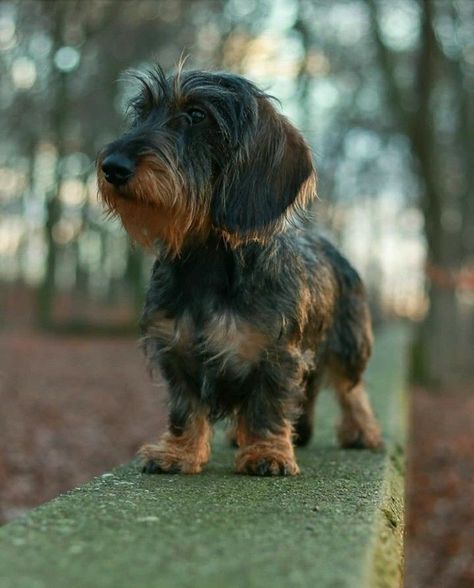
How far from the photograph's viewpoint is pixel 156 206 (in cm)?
394

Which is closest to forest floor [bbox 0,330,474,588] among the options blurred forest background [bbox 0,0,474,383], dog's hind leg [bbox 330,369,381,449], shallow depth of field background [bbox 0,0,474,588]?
shallow depth of field background [bbox 0,0,474,588]

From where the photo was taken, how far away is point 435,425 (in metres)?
13.9

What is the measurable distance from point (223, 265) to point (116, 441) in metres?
6.49

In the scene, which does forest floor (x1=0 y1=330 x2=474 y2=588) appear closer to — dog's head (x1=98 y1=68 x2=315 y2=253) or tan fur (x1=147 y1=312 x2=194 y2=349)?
tan fur (x1=147 y1=312 x2=194 y2=349)

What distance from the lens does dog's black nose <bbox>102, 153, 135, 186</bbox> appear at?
150 inches

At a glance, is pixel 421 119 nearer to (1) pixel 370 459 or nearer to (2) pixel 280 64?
(2) pixel 280 64

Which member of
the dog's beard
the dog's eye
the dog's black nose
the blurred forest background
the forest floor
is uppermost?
the blurred forest background

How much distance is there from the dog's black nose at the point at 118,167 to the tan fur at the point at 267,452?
133 cm

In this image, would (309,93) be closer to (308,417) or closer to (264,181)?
(308,417)

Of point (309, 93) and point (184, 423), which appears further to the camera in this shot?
point (309, 93)

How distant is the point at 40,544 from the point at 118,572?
13.7 inches

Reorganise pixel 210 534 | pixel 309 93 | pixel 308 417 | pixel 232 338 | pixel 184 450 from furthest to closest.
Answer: pixel 309 93, pixel 308 417, pixel 184 450, pixel 232 338, pixel 210 534

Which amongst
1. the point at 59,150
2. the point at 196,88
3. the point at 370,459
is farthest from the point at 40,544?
the point at 59,150

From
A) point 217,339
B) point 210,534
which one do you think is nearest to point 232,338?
point 217,339
